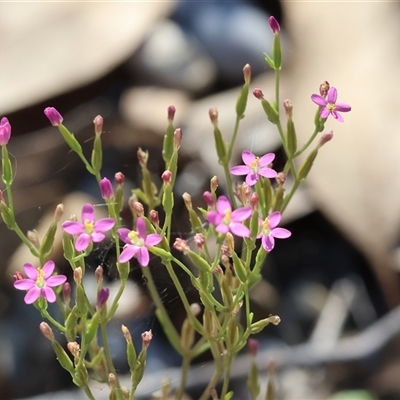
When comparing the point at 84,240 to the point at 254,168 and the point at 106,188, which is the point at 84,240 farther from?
the point at 254,168

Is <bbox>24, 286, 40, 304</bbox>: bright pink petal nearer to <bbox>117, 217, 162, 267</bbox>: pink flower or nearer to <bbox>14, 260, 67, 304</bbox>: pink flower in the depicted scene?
<bbox>14, 260, 67, 304</bbox>: pink flower

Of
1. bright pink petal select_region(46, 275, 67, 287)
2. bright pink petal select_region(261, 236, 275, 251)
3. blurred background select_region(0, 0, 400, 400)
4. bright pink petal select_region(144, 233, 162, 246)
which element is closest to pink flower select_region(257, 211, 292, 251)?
bright pink petal select_region(261, 236, 275, 251)

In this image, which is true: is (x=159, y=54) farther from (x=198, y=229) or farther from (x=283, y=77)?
(x=198, y=229)

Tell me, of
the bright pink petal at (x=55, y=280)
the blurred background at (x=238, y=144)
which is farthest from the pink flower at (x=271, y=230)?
the blurred background at (x=238, y=144)

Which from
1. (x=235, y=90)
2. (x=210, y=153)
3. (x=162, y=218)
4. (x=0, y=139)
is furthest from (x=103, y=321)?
(x=235, y=90)

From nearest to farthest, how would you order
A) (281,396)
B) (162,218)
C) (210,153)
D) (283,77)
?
(162,218) → (281,396) → (210,153) → (283,77)
